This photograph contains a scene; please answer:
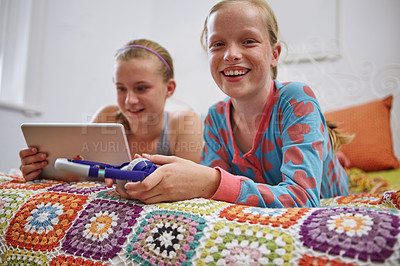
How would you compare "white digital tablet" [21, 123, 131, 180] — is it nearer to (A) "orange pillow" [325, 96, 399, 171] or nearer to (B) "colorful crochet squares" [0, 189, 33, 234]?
(B) "colorful crochet squares" [0, 189, 33, 234]

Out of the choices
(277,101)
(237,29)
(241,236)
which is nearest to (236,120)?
(277,101)

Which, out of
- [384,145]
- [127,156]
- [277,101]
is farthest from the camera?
[384,145]

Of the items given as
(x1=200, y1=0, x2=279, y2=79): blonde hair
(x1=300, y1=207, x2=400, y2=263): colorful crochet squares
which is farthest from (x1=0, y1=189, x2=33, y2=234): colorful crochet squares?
(x1=200, y1=0, x2=279, y2=79): blonde hair

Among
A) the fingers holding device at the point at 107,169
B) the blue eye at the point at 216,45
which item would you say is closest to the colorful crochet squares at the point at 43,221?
the fingers holding device at the point at 107,169

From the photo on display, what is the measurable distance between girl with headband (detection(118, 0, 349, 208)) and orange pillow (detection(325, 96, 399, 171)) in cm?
66

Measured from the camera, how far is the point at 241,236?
0.43 meters

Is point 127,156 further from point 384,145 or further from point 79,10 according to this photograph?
point 79,10

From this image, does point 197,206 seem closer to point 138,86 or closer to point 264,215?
point 264,215

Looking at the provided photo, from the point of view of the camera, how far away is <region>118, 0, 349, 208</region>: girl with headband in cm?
58

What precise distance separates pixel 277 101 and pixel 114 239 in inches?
22.7

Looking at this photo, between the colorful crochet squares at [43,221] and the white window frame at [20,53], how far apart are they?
1241 millimetres

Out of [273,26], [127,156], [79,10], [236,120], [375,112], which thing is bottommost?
[127,156]

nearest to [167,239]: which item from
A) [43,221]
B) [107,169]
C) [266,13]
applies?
[107,169]

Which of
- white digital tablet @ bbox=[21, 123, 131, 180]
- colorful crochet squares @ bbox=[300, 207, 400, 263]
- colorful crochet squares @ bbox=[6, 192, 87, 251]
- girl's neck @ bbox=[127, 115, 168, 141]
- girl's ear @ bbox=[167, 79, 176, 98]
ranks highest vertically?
girl's ear @ bbox=[167, 79, 176, 98]
